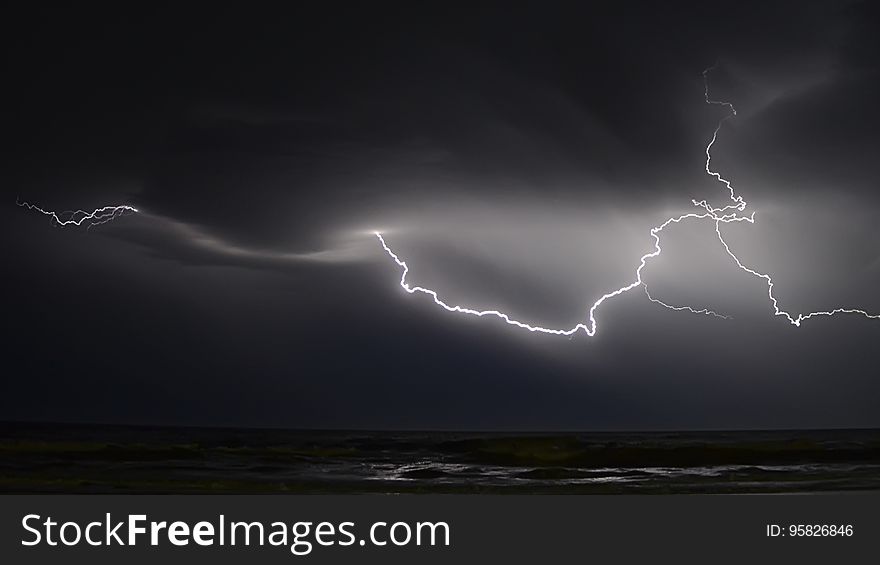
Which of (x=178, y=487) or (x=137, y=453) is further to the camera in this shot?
(x=137, y=453)

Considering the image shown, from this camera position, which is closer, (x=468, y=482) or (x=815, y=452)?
(x=468, y=482)

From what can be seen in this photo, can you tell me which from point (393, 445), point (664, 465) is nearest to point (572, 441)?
point (393, 445)

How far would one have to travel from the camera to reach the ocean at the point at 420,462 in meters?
8.35

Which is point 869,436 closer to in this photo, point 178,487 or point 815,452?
point 815,452

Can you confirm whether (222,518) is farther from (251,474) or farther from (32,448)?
(32,448)

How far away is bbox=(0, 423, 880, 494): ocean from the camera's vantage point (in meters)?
8.35

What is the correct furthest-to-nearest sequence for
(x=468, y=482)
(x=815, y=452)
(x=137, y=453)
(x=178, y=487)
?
1. (x=815, y=452)
2. (x=137, y=453)
3. (x=468, y=482)
4. (x=178, y=487)

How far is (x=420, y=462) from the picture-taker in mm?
11180

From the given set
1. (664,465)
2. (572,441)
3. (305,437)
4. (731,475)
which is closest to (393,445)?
(305,437)

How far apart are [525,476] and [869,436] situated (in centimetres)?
1253

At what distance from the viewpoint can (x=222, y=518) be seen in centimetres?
485

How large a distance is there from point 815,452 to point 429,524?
1099 centimetres

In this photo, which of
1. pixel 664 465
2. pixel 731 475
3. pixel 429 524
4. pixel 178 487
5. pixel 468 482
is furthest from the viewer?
pixel 664 465

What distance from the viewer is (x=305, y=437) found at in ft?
53.7
